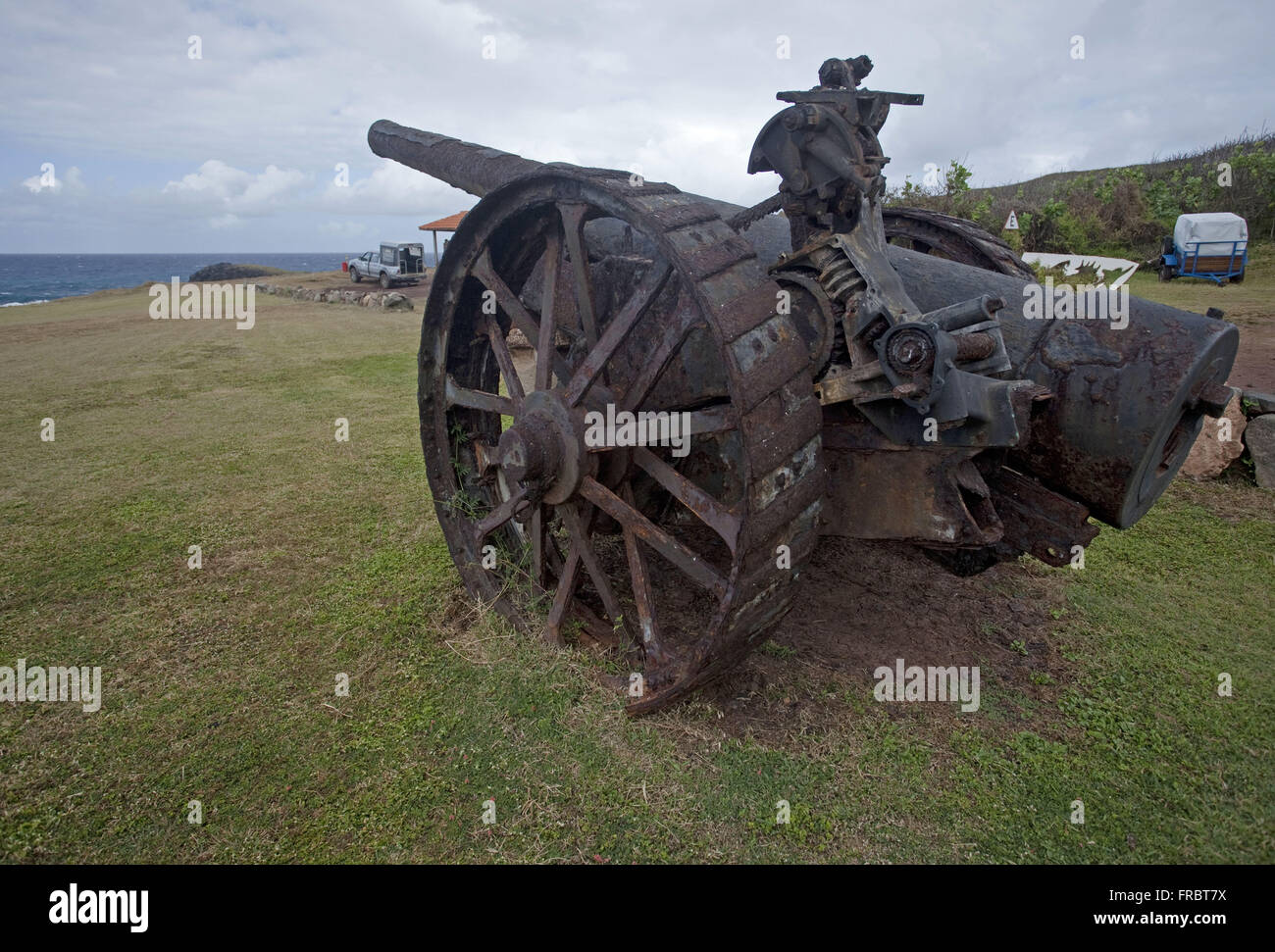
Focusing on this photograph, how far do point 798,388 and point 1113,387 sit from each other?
1137 mm

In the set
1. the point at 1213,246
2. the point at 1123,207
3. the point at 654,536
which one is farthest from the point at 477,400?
the point at 1123,207

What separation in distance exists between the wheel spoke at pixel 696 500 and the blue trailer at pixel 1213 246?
1379cm

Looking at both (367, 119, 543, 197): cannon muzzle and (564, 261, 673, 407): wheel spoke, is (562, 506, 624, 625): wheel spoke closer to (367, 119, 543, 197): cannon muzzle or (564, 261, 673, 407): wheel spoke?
(564, 261, 673, 407): wheel spoke

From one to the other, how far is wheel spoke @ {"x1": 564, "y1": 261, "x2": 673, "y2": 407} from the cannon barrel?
1.91 ft

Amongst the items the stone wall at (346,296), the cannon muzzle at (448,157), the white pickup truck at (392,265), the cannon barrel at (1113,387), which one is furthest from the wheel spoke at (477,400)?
the white pickup truck at (392,265)

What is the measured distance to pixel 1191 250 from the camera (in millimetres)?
12828

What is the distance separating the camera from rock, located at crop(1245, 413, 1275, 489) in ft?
18.7

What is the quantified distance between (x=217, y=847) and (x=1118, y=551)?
206 inches

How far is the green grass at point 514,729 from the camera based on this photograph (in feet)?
9.30

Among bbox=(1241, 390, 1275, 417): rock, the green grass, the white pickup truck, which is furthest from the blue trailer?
the white pickup truck

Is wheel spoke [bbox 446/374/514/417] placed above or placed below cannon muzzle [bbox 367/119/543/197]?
below

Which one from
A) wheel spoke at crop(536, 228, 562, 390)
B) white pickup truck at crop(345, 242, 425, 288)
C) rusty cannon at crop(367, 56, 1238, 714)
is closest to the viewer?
rusty cannon at crop(367, 56, 1238, 714)

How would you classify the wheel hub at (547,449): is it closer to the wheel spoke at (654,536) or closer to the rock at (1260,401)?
the wheel spoke at (654,536)
